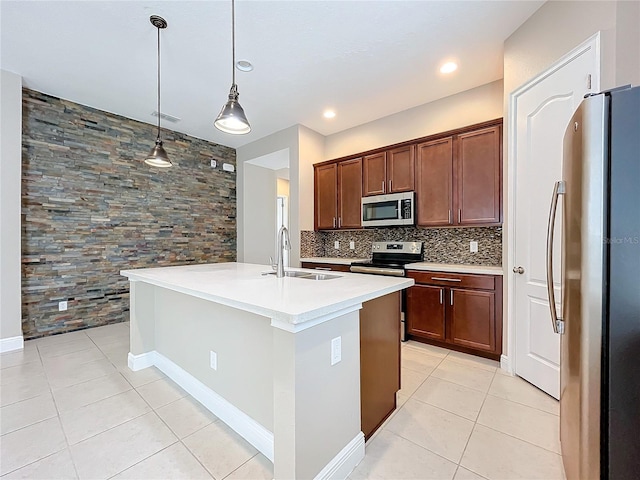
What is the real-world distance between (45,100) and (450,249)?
518 cm

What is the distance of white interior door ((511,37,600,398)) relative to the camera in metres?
1.96

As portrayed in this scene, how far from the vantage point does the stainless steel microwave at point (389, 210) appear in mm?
3416

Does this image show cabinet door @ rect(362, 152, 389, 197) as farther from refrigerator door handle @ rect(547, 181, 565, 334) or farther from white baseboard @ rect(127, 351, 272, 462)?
white baseboard @ rect(127, 351, 272, 462)

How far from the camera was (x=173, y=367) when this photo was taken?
2.31 metres

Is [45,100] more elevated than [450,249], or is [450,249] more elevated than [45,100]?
[45,100]

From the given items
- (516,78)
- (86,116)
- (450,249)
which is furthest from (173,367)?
(516,78)

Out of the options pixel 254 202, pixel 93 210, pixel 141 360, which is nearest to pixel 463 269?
pixel 141 360

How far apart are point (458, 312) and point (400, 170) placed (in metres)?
1.81

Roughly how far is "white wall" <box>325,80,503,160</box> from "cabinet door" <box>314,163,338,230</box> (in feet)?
1.42

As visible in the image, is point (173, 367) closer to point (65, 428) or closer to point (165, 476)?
point (65, 428)

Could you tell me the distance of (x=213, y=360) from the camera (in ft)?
6.26

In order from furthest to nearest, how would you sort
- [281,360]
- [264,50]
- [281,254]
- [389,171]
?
[389,171] < [264,50] < [281,254] < [281,360]

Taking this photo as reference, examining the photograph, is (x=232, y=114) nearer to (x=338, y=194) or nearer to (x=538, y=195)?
(x=538, y=195)

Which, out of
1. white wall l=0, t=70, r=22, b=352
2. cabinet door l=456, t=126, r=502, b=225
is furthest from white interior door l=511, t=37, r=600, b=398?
white wall l=0, t=70, r=22, b=352
